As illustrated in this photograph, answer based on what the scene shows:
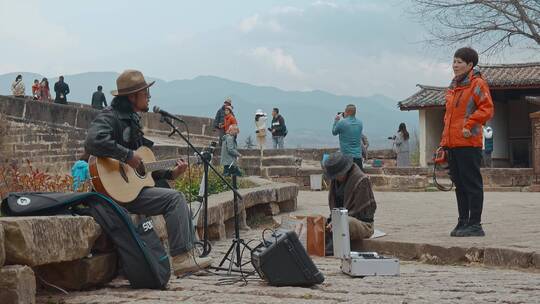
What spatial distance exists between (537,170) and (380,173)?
390 cm

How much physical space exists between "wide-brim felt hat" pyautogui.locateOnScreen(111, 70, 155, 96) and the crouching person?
2.63 metres

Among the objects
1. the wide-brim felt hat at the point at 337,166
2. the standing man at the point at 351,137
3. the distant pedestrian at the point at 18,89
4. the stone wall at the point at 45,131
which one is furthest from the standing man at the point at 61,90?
the wide-brim felt hat at the point at 337,166

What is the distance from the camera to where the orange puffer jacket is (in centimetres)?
829

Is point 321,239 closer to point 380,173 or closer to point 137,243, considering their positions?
point 137,243

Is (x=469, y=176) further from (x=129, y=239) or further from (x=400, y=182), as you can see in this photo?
(x=400, y=182)

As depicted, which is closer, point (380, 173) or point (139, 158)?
point (139, 158)

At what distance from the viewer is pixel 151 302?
501 centimetres

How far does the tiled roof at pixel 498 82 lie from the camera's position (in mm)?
27562

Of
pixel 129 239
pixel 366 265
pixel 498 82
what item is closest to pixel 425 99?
pixel 498 82

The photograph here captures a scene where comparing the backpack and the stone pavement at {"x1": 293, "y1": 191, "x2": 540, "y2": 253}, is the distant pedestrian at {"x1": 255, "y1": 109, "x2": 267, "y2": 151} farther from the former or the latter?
the backpack

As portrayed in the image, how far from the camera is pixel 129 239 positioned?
5.78m

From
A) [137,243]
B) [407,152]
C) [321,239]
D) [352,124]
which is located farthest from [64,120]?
[137,243]

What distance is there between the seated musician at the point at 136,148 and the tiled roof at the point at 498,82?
22.8 m

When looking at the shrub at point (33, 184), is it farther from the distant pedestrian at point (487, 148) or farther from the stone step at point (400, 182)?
the distant pedestrian at point (487, 148)
